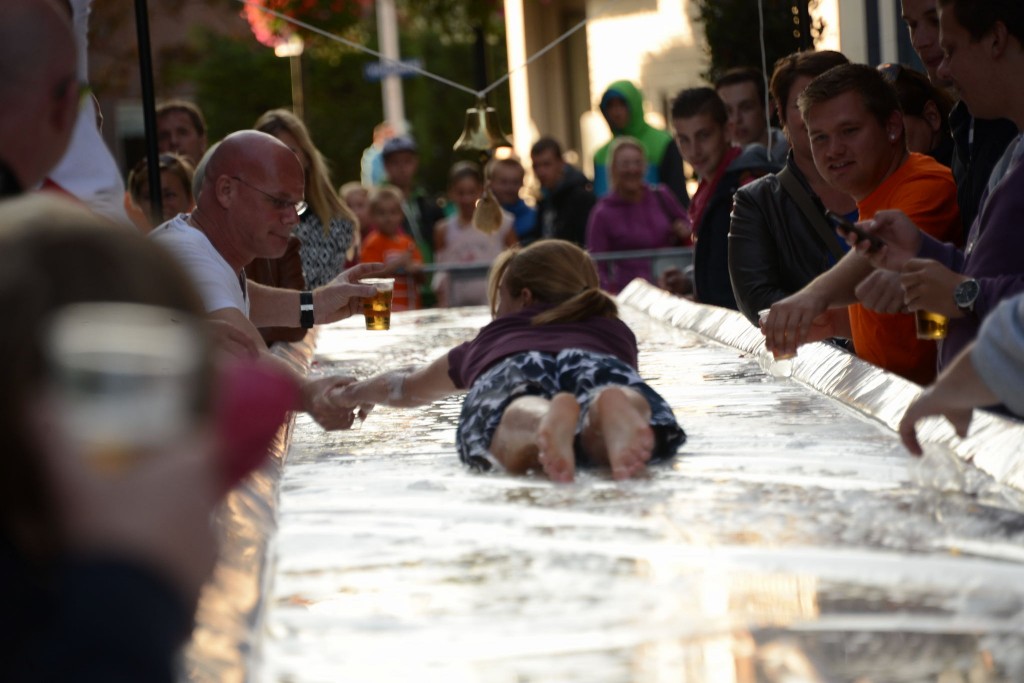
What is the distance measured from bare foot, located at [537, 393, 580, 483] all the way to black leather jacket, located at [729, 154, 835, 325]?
2.31m

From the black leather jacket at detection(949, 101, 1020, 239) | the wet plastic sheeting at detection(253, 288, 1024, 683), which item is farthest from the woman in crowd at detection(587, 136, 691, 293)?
the wet plastic sheeting at detection(253, 288, 1024, 683)

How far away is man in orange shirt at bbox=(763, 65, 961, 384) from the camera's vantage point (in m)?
4.21

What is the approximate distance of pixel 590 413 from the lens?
343cm

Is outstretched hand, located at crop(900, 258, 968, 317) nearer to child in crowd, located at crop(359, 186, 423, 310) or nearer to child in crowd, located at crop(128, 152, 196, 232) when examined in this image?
child in crowd, located at crop(128, 152, 196, 232)

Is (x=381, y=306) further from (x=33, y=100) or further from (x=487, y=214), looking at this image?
(x=33, y=100)

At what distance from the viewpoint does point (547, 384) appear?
3680mm

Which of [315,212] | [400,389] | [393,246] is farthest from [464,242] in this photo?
[400,389]

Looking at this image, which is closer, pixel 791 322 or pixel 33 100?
pixel 33 100

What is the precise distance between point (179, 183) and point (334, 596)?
15.9ft

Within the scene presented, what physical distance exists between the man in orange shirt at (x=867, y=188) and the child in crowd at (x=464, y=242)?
546 cm

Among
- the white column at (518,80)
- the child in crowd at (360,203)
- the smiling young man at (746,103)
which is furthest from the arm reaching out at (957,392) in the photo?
the white column at (518,80)

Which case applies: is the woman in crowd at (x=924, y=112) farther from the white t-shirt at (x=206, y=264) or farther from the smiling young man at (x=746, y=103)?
the white t-shirt at (x=206, y=264)

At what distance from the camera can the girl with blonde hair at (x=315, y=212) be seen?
277 inches

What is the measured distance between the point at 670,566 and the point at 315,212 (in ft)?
16.1
